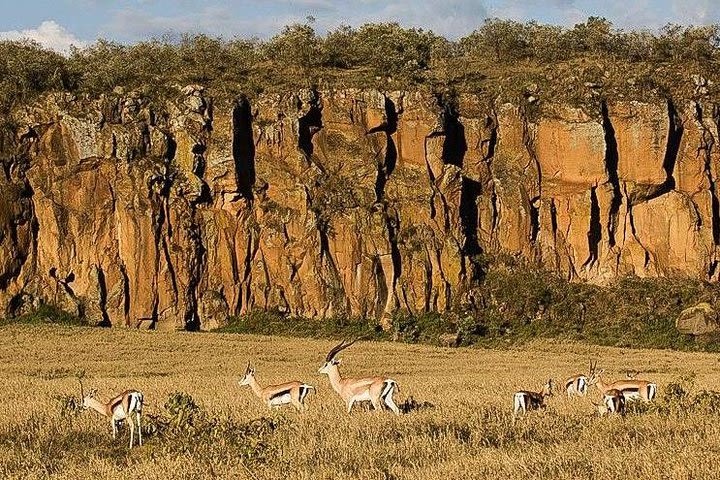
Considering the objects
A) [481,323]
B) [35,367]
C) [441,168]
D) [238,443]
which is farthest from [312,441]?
[441,168]

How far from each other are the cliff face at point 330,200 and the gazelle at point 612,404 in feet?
124

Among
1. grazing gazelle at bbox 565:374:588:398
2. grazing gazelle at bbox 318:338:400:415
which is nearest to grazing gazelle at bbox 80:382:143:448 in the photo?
grazing gazelle at bbox 318:338:400:415

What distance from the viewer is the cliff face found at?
55875 millimetres

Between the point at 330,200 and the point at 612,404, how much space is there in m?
40.9

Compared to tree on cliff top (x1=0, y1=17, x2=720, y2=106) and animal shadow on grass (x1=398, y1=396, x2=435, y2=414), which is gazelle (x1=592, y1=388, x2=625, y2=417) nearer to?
animal shadow on grass (x1=398, y1=396, x2=435, y2=414)

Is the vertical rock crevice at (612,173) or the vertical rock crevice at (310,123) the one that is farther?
the vertical rock crevice at (612,173)

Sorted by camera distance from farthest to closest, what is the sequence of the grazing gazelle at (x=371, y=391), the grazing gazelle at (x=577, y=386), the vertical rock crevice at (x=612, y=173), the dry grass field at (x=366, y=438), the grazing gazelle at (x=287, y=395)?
the vertical rock crevice at (x=612, y=173) < the grazing gazelle at (x=577, y=386) < the grazing gazelle at (x=287, y=395) < the grazing gazelle at (x=371, y=391) < the dry grass field at (x=366, y=438)

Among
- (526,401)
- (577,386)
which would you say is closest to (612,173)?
(577,386)

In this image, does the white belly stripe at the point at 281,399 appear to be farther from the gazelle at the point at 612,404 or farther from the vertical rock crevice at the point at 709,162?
the vertical rock crevice at the point at 709,162

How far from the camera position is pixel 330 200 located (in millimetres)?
57250

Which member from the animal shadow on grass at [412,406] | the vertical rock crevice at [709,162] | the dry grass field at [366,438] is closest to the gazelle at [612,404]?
the dry grass field at [366,438]

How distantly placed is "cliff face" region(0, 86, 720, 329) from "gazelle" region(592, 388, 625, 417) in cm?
3774

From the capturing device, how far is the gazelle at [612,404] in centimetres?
1712

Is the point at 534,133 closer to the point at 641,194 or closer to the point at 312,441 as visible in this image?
the point at 641,194
